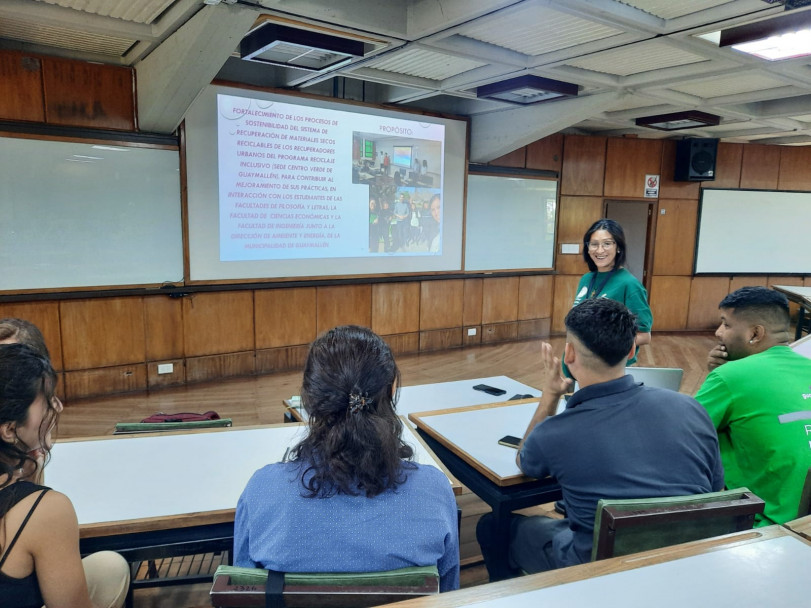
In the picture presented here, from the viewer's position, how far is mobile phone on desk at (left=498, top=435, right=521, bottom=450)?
79.7 inches

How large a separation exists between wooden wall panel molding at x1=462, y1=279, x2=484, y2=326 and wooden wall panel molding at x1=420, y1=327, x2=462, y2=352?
194 mm

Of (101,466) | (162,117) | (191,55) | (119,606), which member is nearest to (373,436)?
(119,606)

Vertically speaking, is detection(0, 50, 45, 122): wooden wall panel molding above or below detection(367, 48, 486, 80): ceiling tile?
below

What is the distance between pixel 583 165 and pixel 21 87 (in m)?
6.38

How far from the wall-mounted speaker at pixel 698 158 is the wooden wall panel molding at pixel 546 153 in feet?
6.10

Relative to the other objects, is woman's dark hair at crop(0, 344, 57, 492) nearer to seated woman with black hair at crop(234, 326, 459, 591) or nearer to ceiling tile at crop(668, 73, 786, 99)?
seated woman with black hair at crop(234, 326, 459, 591)

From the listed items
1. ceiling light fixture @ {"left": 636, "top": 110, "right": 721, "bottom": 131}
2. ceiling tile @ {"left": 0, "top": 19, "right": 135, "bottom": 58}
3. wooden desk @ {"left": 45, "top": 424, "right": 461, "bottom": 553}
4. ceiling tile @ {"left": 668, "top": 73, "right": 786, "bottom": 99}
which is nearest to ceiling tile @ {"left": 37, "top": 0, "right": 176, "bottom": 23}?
ceiling tile @ {"left": 0, "top": 19, "right": 135, "bottom": 58}

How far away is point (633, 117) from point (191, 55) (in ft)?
16.6

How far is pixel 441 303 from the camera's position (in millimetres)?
6715

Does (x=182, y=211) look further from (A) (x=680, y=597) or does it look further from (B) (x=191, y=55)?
(A) (x=680, y=597)

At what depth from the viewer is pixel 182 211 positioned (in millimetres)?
4906

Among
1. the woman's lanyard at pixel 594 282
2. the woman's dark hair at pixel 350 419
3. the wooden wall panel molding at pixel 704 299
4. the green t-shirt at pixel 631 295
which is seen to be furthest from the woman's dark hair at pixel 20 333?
the wooden wall panel molding at pixel 704 299

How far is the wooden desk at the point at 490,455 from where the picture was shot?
1796 mm

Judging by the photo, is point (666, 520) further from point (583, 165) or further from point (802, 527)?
point (583, 165)
